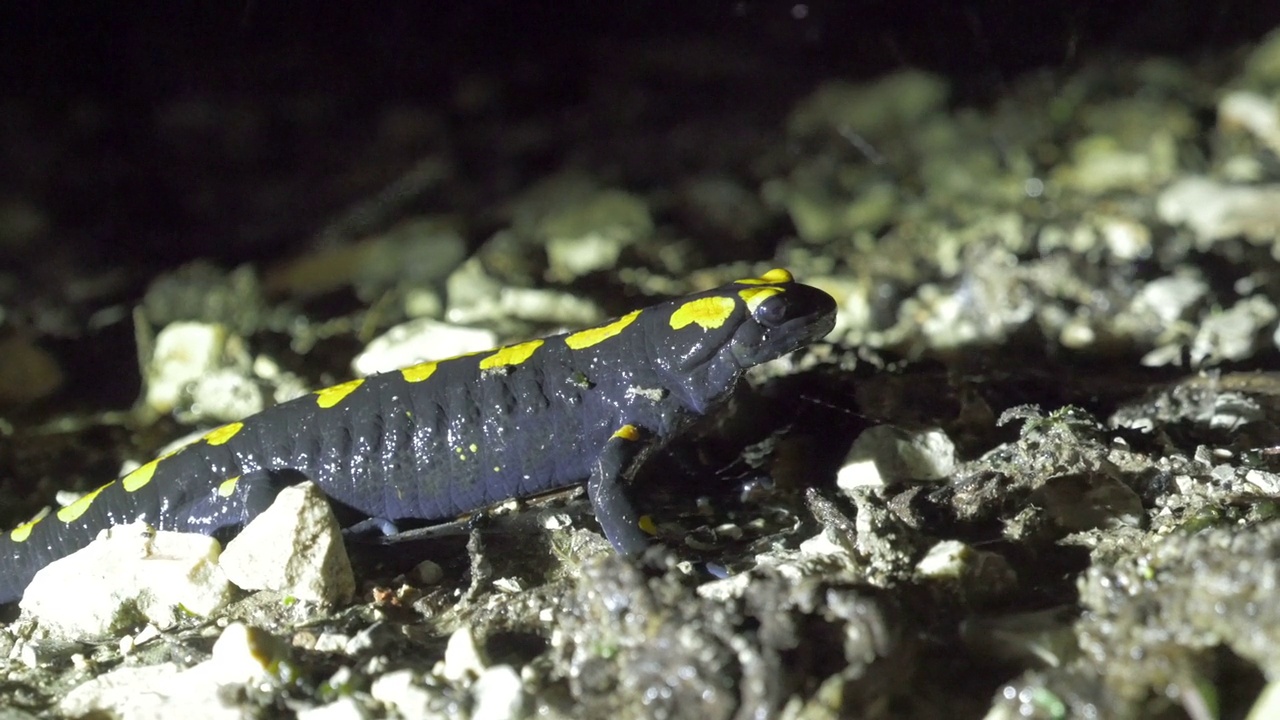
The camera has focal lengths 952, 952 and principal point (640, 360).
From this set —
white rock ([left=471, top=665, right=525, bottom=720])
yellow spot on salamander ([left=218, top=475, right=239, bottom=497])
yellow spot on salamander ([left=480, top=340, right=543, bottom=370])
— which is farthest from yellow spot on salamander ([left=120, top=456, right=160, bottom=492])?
white rock ([left=471, top=665, right=525, bottom=720])

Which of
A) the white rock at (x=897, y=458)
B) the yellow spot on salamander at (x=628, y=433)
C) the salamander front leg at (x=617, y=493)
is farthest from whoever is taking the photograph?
the yellow spot on salamander at (x=628, y=433)

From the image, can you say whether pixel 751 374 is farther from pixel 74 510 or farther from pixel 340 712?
pixel 74 510

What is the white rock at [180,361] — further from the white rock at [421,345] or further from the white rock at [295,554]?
the white rock at [295,554]

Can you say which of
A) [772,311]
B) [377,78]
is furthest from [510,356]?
[377,78]

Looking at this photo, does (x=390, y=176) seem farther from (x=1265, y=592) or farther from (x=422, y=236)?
(x=1265, y=592)

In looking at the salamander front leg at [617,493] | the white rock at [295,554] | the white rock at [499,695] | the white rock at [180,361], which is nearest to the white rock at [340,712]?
the white rock at [499,695]

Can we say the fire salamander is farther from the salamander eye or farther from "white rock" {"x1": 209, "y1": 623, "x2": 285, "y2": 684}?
"white rock" {"x1": 209, "y1": 623, "x2": 285, "y2": 684}
